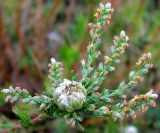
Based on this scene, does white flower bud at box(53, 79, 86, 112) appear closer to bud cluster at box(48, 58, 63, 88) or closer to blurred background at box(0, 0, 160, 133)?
bud cluster at box(48, 58, 63, 88)

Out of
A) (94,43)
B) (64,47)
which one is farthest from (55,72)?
(64,47)

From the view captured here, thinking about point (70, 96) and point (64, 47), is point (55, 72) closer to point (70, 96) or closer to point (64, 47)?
point (70, 96)

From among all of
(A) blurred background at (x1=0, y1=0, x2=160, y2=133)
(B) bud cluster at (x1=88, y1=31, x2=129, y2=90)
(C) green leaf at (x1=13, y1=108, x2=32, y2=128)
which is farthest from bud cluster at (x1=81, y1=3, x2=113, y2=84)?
(A) blurred background at (x1=0, y1=0, x2=160, y2=133)

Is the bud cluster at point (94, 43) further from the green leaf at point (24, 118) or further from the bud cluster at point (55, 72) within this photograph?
the green leaf at point (24, 118)

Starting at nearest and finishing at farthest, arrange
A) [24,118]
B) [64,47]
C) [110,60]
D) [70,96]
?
1. [70,96]
2. [110,60]
3. [24,118]
4. [64,47]

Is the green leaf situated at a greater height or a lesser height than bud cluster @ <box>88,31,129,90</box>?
lesser

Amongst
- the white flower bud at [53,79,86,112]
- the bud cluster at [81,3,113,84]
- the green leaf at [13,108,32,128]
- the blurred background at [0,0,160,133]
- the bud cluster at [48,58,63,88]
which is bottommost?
the white flower bud at [53,79,86,112]

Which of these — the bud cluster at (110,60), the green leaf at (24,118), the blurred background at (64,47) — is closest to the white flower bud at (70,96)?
the bud cluster at (110,60)
